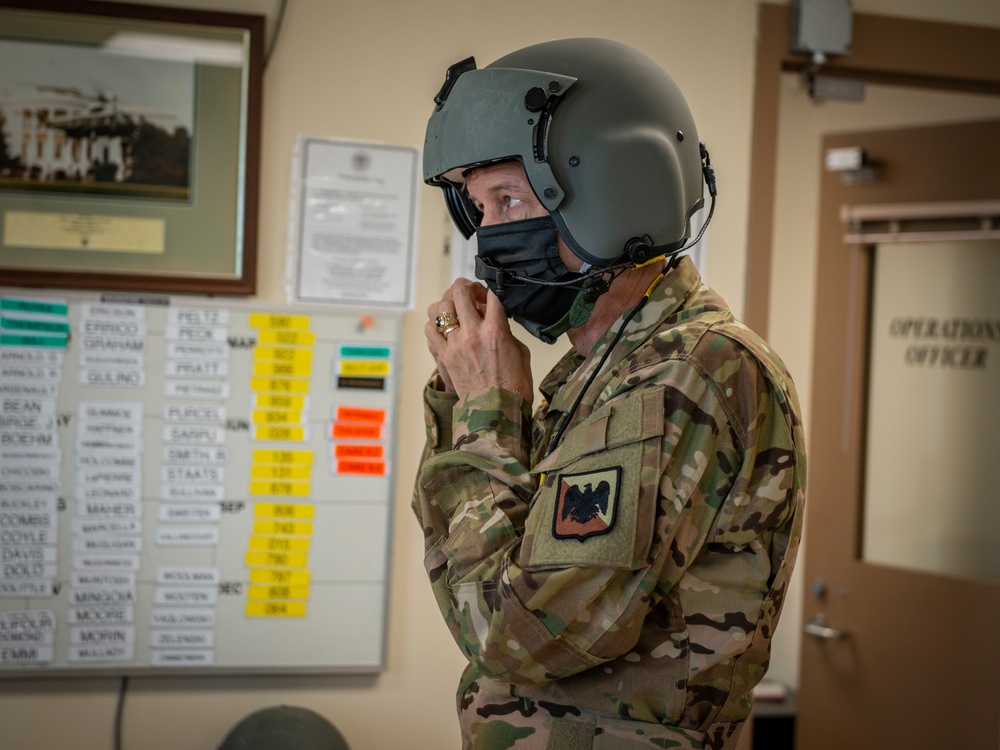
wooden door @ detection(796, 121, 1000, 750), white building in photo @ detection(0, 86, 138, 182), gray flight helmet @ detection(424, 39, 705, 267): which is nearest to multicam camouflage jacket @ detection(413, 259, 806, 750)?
gray flight helmet @ detection(424, 39, 705, 267)

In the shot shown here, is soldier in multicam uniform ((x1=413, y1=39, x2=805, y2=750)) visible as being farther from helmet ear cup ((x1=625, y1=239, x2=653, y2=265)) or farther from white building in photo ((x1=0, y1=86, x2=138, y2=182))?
white building in photo ((x1=0, y1=86, x2=138, y2=182))

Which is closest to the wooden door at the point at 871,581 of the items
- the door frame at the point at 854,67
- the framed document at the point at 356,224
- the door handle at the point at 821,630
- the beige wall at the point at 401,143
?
the door handle at the point at 821,630

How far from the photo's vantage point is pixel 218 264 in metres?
1.81

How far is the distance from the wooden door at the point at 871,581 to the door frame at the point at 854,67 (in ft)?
1.23

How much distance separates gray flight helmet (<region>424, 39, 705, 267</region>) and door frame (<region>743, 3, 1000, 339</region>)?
1.02 metres

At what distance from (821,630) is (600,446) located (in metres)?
1.96

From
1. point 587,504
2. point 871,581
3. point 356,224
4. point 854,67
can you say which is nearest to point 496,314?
point 587,504

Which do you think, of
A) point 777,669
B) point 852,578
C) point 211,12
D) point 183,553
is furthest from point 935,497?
point 211,12

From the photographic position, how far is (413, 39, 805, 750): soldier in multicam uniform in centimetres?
86

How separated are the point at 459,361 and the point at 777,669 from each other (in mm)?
2398

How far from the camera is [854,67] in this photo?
2.03 m

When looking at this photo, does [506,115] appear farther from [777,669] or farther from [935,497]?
[777,669]

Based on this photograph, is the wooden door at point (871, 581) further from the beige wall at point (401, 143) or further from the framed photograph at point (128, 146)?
the framed photograph at point (128, 146)

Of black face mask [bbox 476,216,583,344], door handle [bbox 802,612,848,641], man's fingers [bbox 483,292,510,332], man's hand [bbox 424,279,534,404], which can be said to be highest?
black face mask [bbox 476,216,583,344]
